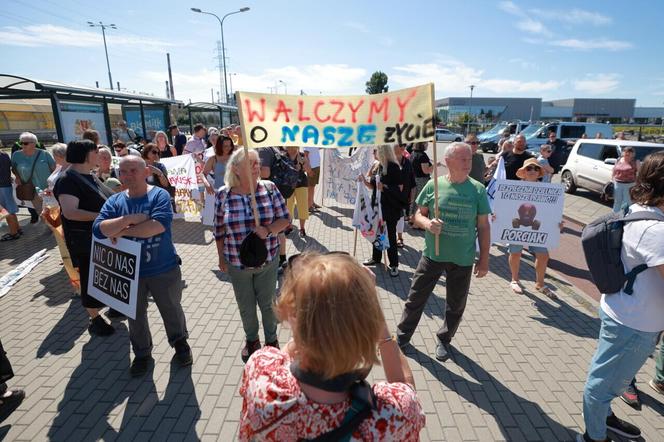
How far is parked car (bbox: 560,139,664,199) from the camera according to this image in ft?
34.9

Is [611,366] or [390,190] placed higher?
[390,190]

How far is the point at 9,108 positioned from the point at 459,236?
27.8 meters

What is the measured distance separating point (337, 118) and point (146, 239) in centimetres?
186

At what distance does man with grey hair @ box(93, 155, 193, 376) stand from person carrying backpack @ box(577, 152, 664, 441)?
317 centimetres

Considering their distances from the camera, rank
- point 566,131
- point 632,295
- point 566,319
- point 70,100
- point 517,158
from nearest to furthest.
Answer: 1. point 632,295
2. point 566,319
3. point 517,158
4. point 70,100
5. point 566,131

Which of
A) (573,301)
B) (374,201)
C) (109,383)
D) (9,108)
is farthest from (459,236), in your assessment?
(9,108)

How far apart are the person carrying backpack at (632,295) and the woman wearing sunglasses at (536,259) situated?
2681 millimetres

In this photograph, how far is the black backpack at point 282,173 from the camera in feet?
18.7

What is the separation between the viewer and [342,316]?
107 centimetres

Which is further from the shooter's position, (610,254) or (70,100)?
(70,100)

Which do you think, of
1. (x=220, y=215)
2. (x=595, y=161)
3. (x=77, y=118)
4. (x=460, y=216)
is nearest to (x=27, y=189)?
(x=77, y=118)

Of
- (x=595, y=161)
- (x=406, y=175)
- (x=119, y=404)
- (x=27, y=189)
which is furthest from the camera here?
(x=595, y=161)

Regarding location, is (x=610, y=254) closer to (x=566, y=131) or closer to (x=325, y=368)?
(x=325, y=368)

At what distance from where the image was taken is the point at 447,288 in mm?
3391
